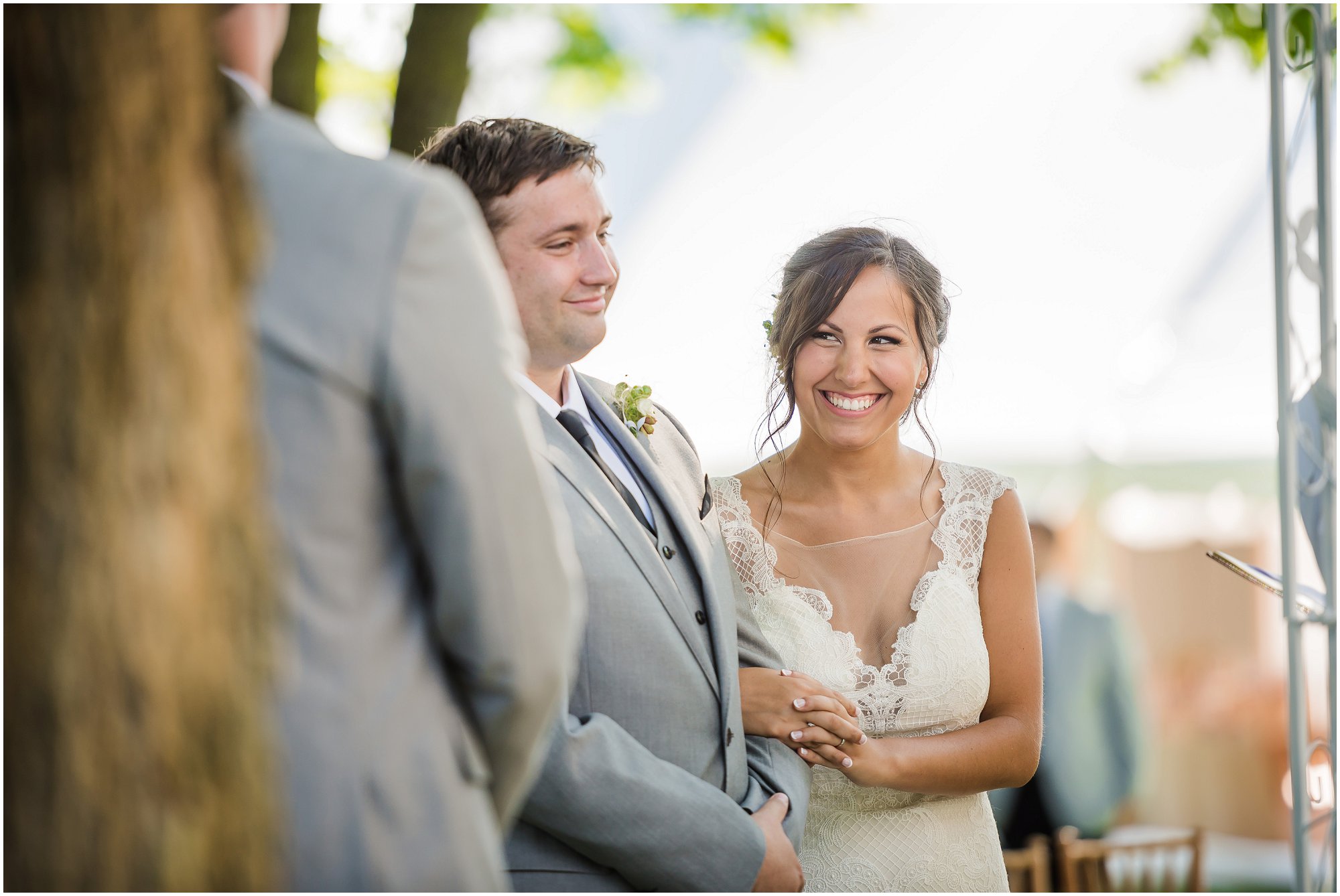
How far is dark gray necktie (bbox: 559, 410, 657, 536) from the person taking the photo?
2.41 meters

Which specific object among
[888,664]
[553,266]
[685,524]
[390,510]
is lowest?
[888,664]

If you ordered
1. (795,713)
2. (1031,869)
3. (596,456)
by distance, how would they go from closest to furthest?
(596,456), (795,713), (1031,869)

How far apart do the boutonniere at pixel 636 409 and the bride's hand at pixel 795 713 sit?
0.67 metres

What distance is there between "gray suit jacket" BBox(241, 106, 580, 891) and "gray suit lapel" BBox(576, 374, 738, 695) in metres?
0.94

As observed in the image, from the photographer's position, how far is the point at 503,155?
2.54 meters

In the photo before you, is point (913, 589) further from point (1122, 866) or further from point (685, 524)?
point (1122, 866)

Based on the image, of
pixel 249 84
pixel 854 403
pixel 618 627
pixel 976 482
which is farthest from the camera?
pixel 976 482

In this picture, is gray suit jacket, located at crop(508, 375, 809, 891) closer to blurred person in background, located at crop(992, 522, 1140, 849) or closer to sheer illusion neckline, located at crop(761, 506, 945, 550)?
sheer illusion neckline, located at crop(761, 506, 945, 550)

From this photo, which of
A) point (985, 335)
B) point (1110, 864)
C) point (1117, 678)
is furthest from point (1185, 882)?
point (985, 335)

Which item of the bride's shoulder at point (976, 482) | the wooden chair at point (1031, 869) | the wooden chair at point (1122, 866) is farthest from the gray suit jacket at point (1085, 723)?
the bride's shoulder at point (976, 482)

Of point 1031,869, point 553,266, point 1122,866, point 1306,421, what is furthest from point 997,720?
point 1122,866

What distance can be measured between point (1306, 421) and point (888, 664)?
3.84 ft

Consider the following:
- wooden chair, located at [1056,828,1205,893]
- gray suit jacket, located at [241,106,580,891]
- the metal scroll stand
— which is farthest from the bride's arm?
wooden chair, located at [1056,828,1205,893]

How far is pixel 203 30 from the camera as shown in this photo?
127cm
